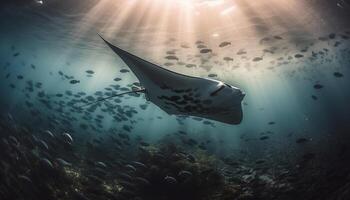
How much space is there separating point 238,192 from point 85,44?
1954 cm

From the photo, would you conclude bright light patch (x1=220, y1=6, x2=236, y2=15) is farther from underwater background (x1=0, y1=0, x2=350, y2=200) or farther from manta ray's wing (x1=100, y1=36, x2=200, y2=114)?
manta ray's wing (x1=100, y1=36, x2=200, y2=114)

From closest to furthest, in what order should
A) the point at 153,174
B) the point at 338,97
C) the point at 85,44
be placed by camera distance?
the point at 153,174
the point at 85,44
the point at 338,97

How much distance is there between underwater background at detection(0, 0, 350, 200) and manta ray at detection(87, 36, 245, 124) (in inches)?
125

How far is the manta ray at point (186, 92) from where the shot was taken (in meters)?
4.32

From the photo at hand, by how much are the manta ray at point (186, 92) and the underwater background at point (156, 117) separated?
318cm

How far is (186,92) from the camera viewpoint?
458cm

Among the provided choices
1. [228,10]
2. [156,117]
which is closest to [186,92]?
[228,10]

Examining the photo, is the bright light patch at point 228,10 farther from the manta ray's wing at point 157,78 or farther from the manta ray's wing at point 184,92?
the manta ray's wing at point 157,78

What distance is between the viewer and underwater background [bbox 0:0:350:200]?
8.27m

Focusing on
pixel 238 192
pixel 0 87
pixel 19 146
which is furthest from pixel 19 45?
pixel 238 192

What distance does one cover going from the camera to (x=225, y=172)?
373 inches

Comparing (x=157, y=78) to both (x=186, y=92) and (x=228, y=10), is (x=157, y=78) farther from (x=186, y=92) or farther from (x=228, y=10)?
(x=228, y=10)

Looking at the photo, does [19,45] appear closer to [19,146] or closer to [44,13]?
[44,13]

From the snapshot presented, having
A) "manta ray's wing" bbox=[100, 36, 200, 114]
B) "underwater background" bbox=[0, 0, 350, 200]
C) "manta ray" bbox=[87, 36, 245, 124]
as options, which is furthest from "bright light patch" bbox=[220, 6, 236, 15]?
"manta ray's wing" bbox=[100, 36, 200, 114]
